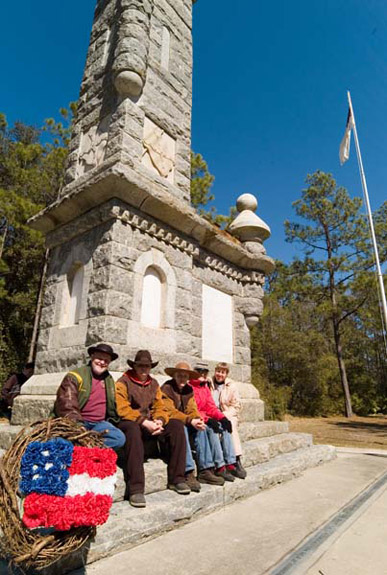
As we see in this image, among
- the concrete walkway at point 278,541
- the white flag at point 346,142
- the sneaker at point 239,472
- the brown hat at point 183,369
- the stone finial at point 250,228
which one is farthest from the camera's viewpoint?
the white flag at point 346,142

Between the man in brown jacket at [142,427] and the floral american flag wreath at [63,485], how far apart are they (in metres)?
0.95

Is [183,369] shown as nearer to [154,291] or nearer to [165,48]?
[154,291]

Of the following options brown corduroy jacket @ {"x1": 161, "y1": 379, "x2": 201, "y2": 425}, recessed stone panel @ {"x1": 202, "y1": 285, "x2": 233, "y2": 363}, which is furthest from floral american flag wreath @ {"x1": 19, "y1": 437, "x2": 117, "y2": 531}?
recessed stone panel @ {"x1": 202, "y1": 285, "x2": 233, "y2": 363}

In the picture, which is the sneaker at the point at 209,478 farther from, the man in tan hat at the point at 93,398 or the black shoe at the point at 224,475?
the man in tan hat at the point at 93,398

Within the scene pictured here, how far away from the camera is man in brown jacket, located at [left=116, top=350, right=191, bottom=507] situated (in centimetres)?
284

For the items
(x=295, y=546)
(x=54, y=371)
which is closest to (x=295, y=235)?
(x=54, y=371)

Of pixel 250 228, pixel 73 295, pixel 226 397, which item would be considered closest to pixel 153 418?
pixel 226 397

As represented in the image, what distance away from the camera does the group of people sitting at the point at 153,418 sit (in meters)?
2.89

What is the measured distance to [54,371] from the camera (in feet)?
15.2

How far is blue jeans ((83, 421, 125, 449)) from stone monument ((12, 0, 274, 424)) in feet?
3.68

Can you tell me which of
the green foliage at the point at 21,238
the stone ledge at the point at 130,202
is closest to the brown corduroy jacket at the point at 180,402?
the stone ledge at the point at 130,202

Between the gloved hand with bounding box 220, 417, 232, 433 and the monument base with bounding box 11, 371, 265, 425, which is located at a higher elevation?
the monument base with bounding box 11, 371, 265, 425

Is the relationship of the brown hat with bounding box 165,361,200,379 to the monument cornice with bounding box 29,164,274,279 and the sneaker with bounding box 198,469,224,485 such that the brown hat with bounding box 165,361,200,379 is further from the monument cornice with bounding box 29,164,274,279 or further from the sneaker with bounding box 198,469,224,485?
the monument cornice with bounding box 29,164,274,279

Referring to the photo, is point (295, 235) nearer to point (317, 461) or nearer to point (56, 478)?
point (317, 461)
